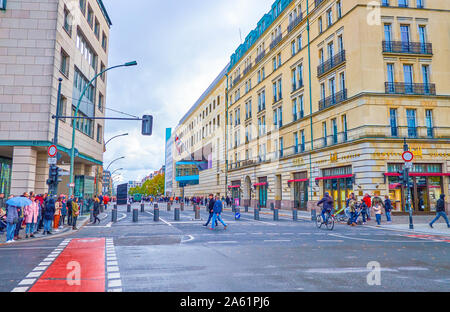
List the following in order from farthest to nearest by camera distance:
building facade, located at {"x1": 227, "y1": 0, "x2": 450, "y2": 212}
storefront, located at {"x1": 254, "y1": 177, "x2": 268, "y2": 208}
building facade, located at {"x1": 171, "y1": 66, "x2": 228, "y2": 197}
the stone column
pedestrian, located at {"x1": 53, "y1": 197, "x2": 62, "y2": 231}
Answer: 1. building facade, located at {"x1": 171, "y1": 66, "x2": 228, "y2": 197}
2. storefront, located at {"x1": 254, "y1": 177, "x2": 268, "y2": 208}
3. building facade, located at {"x1": 227, "y1": 0, "x2": 450, "y2": 212}
4. the stone column
5. pedestrian, located at {"x1": 53, "y1": 197, "x2": 62, "y2": 231}

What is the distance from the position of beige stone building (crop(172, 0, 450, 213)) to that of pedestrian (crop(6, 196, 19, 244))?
21.5 metres

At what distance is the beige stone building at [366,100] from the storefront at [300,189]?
0.12m

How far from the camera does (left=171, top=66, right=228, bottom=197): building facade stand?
6019cm

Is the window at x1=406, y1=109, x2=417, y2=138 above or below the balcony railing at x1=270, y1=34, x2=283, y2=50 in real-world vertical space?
below

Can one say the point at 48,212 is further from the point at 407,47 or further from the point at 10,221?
the point at 407,47

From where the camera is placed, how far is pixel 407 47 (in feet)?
88.5

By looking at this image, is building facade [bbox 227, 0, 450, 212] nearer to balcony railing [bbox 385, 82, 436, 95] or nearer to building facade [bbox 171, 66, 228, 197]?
balcony railing [bbox 385, 82, 436, 95]

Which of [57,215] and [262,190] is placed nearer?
→ [57,215]

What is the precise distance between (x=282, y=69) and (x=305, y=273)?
114 ft

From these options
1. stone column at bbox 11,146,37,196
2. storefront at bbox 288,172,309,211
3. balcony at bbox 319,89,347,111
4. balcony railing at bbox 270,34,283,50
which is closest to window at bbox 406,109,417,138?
balcony at bbox 319,89,347,111

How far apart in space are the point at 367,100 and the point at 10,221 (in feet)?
76.1

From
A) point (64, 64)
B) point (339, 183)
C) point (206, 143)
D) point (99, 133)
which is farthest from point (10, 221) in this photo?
point (206, 143)
